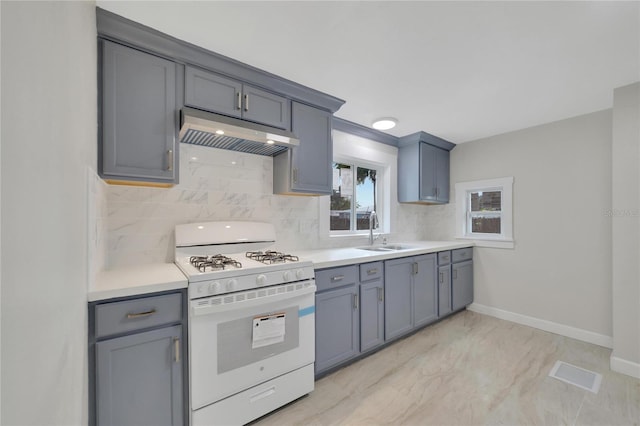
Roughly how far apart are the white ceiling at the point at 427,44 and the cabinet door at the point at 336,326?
1695 millimetres

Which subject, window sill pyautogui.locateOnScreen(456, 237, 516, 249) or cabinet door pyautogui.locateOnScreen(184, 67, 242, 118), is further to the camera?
window sill pyautogui.locateOnScreen(456, 237, 516, 249)

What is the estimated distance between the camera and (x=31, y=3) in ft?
1.35

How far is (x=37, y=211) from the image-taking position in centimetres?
46

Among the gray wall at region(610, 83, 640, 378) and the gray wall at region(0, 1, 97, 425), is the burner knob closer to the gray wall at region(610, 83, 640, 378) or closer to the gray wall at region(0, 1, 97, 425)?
the gray wall at region(0, 1, 97, 425)

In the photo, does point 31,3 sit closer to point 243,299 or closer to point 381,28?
point 243,299

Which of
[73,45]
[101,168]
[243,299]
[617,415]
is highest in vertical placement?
[73,45]

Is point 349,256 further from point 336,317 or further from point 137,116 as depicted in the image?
point 137,116

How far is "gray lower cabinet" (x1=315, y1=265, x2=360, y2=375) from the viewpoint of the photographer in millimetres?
2025

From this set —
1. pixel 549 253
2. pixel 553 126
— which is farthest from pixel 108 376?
pixel 553 126

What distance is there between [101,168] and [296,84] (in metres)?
1.48

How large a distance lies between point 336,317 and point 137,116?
1933 mm

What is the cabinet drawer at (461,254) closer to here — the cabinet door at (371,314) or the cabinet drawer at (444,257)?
the cabinet drawer at (444,257)

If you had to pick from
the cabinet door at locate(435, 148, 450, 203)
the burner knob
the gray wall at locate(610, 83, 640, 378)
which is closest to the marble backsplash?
the burner knob

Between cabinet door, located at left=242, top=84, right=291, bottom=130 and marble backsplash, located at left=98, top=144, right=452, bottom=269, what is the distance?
411 millimetres
